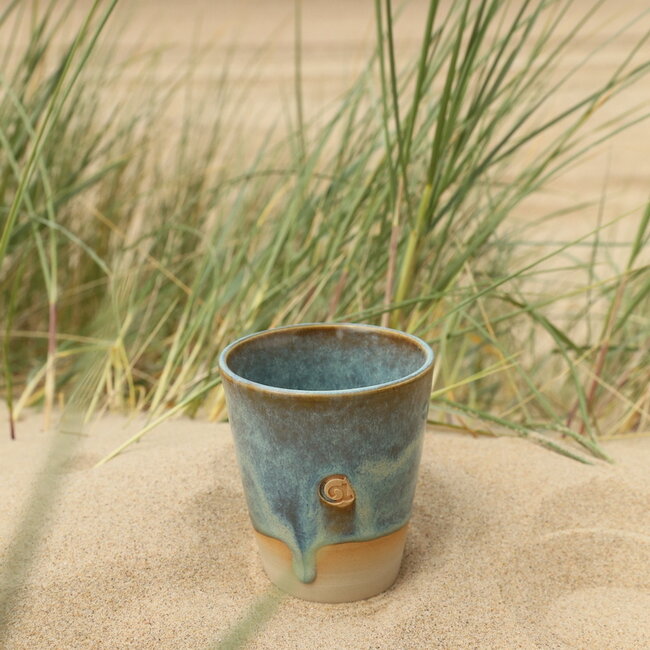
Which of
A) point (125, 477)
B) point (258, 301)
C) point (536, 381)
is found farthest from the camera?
point (536, 381)

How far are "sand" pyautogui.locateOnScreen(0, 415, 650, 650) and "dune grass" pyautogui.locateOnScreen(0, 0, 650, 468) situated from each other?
0.07 meters

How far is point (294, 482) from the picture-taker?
0.66 meters

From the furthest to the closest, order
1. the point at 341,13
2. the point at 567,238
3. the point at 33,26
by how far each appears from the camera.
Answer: the point at 341,13 < the point at 567,238 < the point at 33,26

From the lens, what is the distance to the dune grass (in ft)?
3.13

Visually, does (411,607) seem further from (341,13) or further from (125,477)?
(341,13)

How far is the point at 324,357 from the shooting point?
0.80 meters

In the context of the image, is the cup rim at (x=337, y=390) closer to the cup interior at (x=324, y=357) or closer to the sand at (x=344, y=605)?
the cup interior at (x=324, y=357)

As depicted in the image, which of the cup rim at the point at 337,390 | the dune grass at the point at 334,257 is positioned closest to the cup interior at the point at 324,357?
the cup rim at the point at 337,390

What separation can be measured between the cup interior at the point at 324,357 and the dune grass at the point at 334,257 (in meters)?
0.11

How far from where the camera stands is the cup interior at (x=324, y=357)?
2.50ft

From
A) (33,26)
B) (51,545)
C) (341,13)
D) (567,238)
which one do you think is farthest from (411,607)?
(341,13)

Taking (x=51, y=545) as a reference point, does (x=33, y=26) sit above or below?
above

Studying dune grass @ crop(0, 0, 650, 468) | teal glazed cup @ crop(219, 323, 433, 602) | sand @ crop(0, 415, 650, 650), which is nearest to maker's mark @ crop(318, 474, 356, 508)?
teal glazed cup @ crop(219, 323, 433, 602)

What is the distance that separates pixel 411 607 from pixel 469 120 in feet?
1.82
